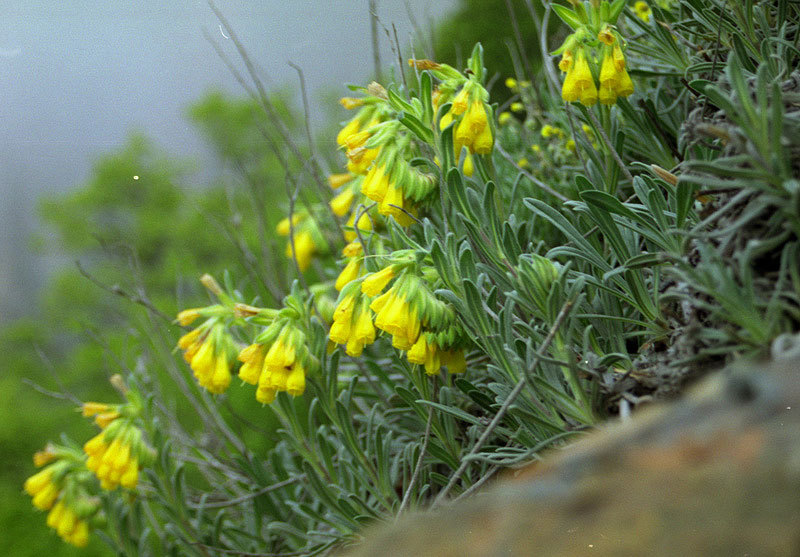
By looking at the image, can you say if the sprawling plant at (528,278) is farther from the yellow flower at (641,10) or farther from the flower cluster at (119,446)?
the yellow flower at (641,10)

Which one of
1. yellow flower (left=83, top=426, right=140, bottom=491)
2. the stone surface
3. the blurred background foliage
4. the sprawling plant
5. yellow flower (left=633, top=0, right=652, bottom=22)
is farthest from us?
the blurred background foliage

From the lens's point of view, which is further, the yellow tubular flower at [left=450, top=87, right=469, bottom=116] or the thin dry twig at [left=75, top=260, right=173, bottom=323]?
the thin dry twig at [left=75, top=260, right=173, bottom=323]

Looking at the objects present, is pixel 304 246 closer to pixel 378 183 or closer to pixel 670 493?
pixel 378 183

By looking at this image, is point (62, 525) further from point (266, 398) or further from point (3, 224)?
point (3, 224)

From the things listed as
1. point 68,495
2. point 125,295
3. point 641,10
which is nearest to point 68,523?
point 68,495

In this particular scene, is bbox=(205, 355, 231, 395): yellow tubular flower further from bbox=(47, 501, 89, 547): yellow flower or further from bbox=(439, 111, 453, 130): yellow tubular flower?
bbox=(47, 501, 89, 547): yellow flower

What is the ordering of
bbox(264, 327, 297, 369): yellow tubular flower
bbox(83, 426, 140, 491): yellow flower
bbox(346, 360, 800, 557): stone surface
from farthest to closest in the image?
bbox(83, 426, 140, 491): yellow flower, bbox(264, 327, 297, 369): yellow tubular flower, bbox(346, 360, 800, 557): stone surface

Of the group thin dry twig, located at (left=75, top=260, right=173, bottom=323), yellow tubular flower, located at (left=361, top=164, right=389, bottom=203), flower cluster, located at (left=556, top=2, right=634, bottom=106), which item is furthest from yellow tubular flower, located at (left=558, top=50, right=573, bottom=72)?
thin dry twig, located at (left=75, top=260, right=173, bottom=323)
